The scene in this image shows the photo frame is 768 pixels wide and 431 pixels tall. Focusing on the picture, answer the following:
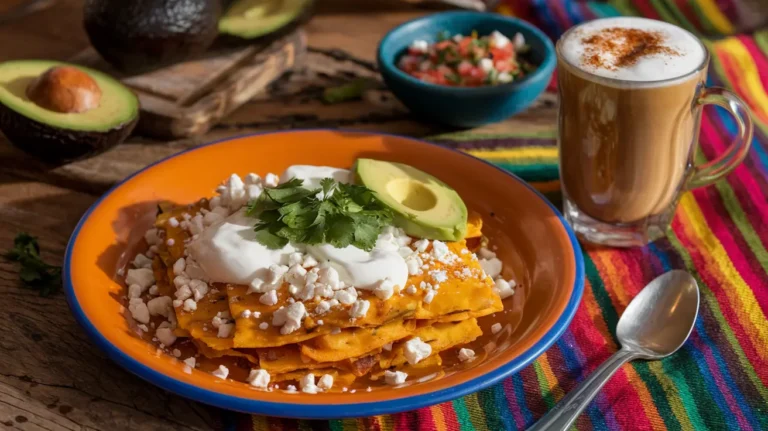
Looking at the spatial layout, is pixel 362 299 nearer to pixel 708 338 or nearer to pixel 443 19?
pixel 708 338

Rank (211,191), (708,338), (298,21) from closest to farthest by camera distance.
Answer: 1. (708,338)
2. (211,191)
3. (298,21)

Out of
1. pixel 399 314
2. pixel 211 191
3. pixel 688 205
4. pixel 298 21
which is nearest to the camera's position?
pixel 399 314

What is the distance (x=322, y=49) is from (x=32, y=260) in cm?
142

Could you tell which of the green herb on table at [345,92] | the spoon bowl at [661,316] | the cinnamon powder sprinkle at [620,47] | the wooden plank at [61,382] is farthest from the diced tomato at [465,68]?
the wooden plank at [61,382]

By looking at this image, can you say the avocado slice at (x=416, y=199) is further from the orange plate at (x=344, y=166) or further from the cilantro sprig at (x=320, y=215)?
the orange plate at (x=344, y=166)

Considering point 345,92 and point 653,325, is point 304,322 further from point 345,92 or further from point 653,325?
point 345,92

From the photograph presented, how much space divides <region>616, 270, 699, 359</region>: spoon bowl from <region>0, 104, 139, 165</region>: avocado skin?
1.34 m

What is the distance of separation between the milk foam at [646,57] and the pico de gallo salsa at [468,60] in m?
0.49

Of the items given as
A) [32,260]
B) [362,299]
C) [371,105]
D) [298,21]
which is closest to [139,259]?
[32,260]

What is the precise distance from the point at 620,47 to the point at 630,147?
0.22 m

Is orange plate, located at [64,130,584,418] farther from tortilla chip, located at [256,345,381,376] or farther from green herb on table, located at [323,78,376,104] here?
green herb on table, located at [323,78,376,104]

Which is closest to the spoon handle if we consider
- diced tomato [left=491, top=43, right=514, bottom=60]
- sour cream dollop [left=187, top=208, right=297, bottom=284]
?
sour cream dollop [left=187, top=208, right=297, bottom=284]

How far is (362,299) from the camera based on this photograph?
1398 millimetres

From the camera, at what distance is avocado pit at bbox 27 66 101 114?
2.00 metres
